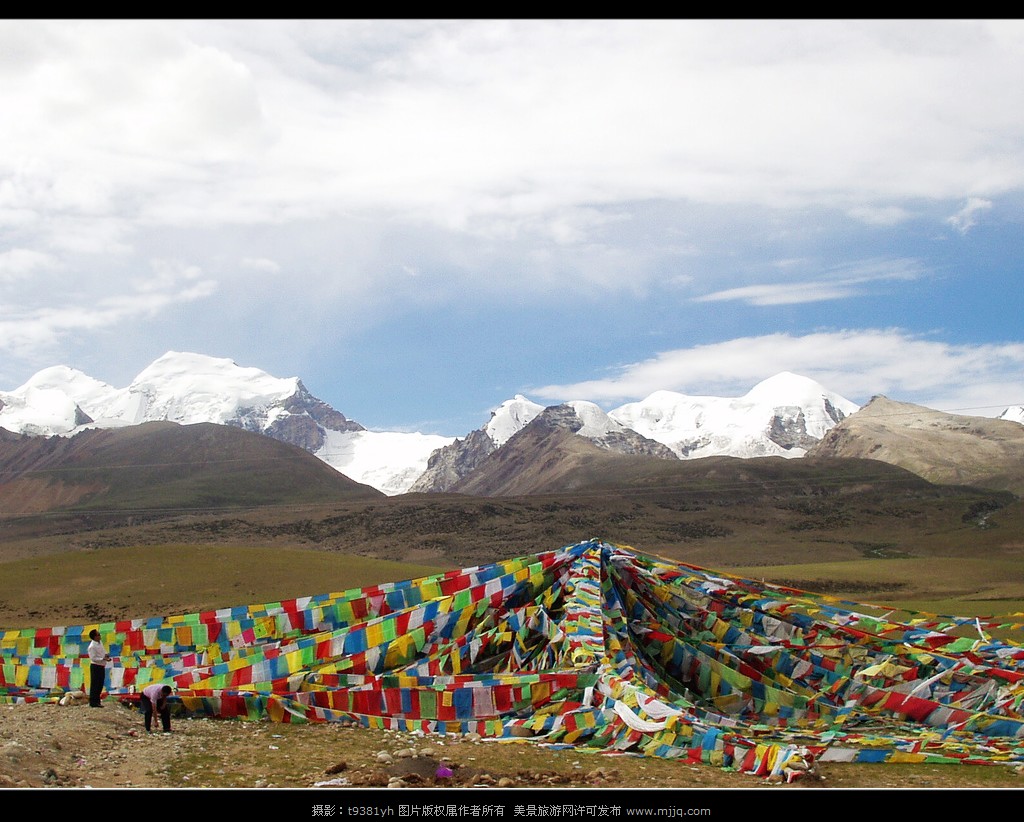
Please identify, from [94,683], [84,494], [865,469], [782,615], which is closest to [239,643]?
[94,683]

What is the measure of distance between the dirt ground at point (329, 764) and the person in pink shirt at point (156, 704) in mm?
148

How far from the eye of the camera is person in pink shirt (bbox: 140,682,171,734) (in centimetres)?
1236

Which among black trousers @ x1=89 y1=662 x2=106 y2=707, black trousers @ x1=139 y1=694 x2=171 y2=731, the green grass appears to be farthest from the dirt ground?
the green grass

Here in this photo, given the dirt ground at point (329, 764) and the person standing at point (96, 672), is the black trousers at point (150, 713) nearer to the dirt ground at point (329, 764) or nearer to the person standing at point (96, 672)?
the dirt ground at point (329, 764)

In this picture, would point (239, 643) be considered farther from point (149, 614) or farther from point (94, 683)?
point (149, 614)

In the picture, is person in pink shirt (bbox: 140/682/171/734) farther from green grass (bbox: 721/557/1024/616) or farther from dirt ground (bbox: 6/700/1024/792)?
green grass (bbox: 721/557/1024/616)

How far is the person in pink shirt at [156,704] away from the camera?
1236cm

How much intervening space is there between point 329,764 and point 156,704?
3.22 metres

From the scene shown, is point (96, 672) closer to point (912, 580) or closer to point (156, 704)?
point (156, 704)

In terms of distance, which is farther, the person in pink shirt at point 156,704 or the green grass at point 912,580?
the green grass at point 912,580

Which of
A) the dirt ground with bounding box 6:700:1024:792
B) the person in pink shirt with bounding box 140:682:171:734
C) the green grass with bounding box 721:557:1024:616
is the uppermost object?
the person in pink shirt with bounding box 140:682:171:734

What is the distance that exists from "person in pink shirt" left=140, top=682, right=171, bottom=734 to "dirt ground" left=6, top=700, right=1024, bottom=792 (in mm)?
148

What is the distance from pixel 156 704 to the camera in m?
12.4

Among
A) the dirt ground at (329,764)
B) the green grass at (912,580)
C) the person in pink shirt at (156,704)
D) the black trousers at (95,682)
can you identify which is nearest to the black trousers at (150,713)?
the person in pink shirt at (156,704)
